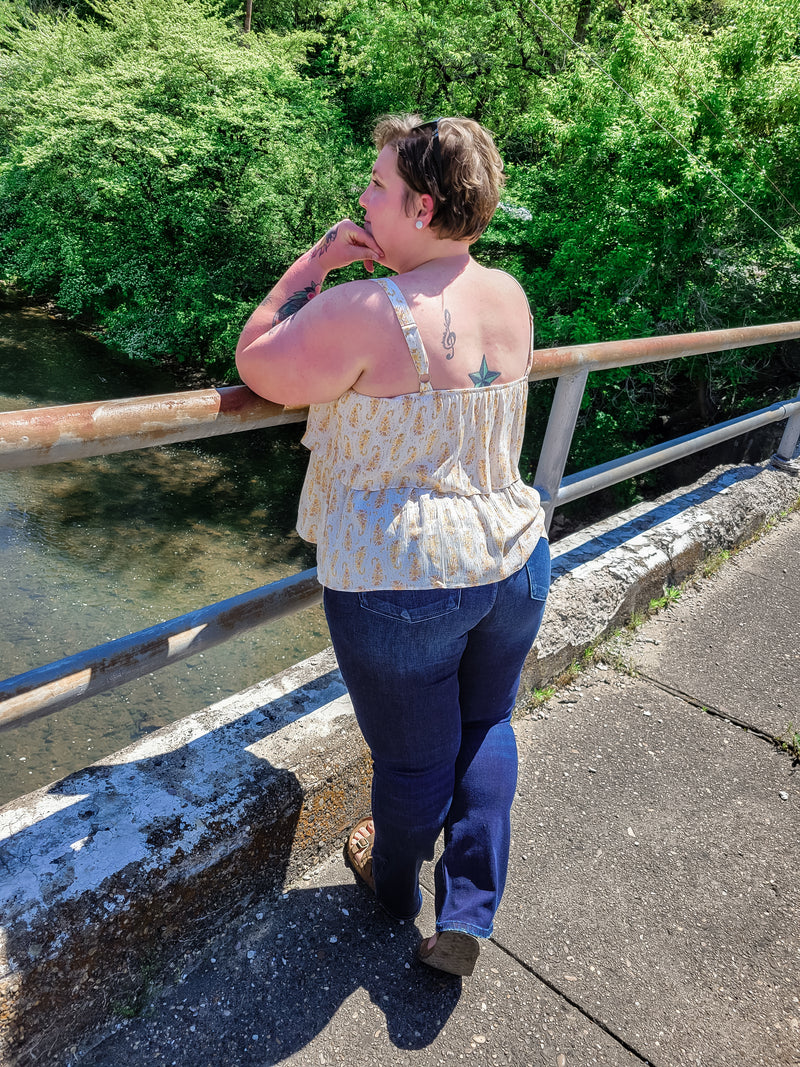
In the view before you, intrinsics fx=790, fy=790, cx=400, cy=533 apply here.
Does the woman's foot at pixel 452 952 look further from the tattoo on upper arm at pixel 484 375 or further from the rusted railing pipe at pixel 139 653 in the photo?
the tattoo on upper arm at pixel 484 375

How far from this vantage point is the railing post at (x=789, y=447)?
4426 millimetres

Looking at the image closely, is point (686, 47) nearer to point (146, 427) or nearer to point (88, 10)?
point (146, 427)

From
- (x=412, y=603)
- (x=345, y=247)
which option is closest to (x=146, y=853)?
(x=412, y=603)

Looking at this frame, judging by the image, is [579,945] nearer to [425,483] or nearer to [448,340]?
[425,483]

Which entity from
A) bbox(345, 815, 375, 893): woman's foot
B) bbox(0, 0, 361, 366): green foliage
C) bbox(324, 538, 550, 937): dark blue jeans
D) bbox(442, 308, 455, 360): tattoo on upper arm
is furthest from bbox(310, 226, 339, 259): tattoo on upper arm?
bbox(0, 0, 361, 366): green foliage

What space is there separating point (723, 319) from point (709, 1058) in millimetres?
10269

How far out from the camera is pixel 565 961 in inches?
68.3

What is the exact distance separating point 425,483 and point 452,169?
0.52m

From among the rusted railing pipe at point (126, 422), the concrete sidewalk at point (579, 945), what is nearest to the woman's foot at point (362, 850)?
the concrete sidewalk at point (579, 945)

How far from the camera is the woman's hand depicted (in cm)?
144

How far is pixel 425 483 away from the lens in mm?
1388

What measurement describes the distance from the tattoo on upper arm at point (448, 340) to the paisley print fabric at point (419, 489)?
4cm

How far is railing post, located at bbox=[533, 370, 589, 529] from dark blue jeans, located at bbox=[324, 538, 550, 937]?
3.04 feet

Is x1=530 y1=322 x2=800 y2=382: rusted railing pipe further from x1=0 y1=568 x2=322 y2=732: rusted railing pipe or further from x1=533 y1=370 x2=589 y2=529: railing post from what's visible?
x1=0 y1=568 x2=322 y2=732: rusted railing pipe
